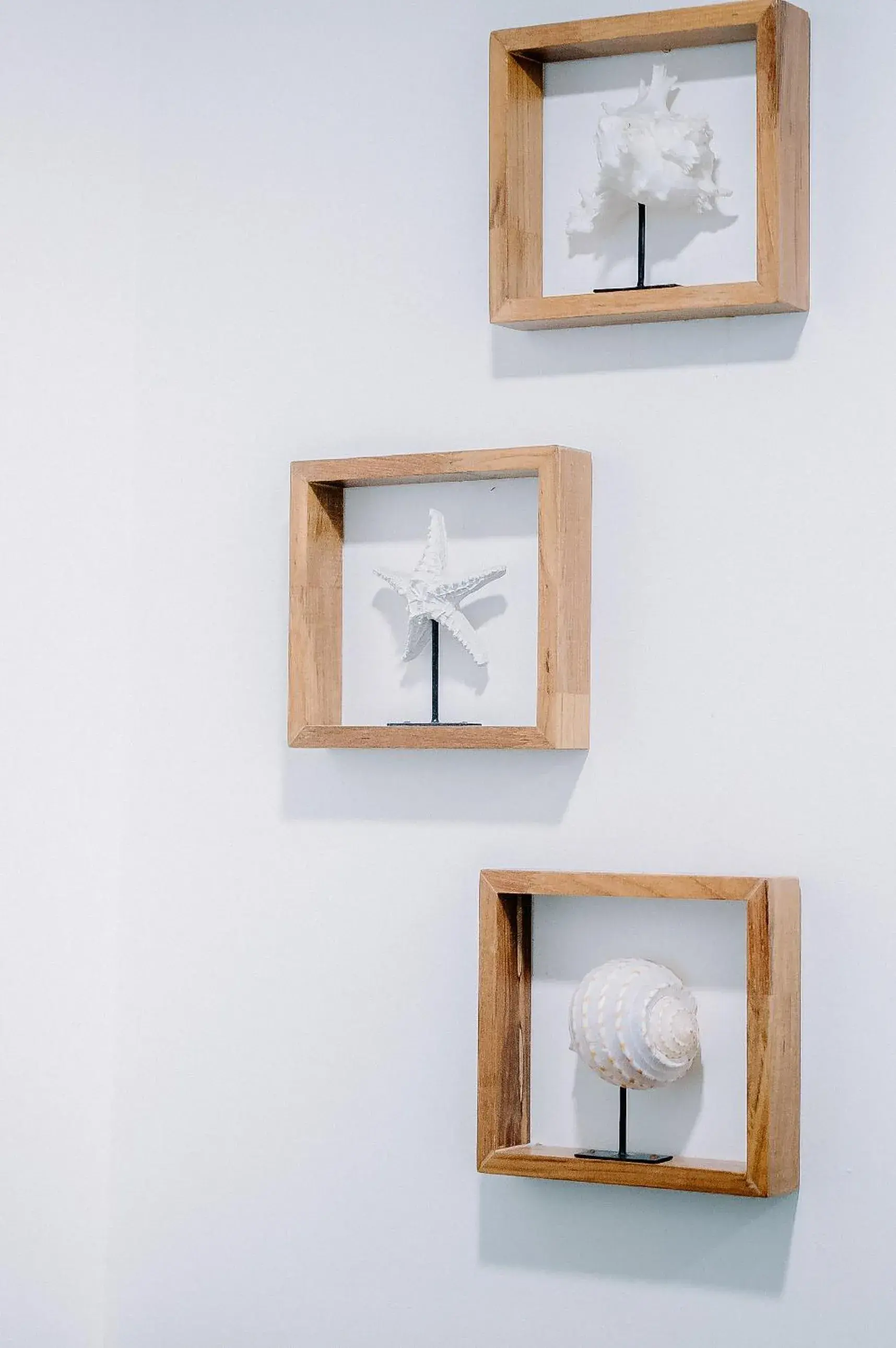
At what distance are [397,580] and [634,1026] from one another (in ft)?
1.50

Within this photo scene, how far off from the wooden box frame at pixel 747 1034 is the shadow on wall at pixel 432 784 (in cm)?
9

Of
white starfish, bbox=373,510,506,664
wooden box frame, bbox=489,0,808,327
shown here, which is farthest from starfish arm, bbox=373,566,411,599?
wooden box frame, bbox=489,0,808,327

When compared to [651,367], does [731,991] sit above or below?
below

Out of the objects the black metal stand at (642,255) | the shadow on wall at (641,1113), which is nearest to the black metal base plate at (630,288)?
the black metal stand at (642,255)

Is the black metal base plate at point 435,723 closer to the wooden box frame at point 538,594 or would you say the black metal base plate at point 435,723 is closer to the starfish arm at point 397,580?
the wooden box frame at point 538,594

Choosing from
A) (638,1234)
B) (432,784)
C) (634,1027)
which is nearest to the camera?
(634,1027)

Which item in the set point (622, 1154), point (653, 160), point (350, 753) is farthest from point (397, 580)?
point (622, 1154)

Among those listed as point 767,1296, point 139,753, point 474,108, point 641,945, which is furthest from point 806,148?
point 767,1296

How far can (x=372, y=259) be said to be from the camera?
169 cm

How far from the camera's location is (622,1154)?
1483mm

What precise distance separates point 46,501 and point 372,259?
393mm

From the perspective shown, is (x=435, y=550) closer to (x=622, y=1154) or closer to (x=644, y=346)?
(x=644, y=346)

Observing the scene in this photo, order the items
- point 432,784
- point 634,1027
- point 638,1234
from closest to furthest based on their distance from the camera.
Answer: point 634,1027, point 638,1234, point 432,784

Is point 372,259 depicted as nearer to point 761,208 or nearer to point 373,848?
point 761,208
